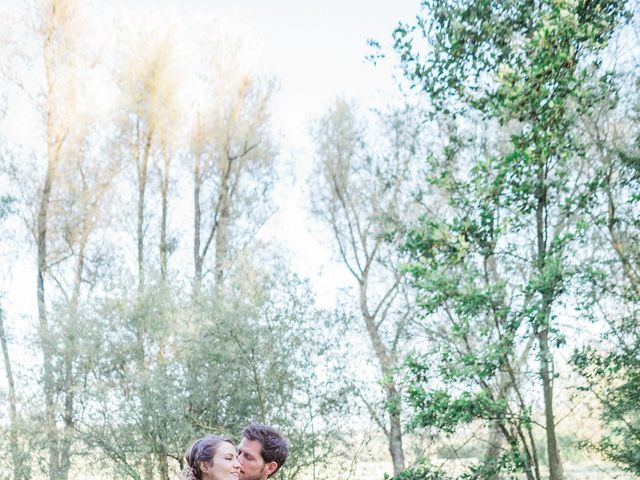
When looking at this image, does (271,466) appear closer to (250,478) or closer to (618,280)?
(250,478)

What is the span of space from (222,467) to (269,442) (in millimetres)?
494

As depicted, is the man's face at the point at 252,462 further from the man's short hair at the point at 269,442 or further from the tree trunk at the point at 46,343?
the tree trunk at the point at 46,343

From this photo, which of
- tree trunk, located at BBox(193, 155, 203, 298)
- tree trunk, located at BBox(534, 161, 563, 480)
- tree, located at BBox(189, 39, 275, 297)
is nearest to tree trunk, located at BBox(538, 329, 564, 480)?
tree trunk, located at BBox(534, 161, 563, 480)

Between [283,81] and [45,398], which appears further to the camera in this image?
[283,81]

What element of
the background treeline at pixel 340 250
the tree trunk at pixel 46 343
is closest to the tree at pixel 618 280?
the background treeline at pixel 340 250

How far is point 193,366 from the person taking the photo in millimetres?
11578

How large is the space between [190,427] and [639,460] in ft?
21.4

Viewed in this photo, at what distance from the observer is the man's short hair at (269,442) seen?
358cm

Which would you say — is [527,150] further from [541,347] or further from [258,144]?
[258,144]

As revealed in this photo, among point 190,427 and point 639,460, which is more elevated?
point 190,427

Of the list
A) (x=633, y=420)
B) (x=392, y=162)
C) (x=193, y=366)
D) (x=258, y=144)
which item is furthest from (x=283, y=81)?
(x=633, y=420)

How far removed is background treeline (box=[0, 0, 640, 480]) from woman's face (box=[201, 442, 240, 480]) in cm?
374

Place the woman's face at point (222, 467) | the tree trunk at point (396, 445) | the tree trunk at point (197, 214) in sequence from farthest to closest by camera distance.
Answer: the tree trunk at point (197, 214) < the tree trunk at point (396, 445) < the woman's face at point (222, 467)

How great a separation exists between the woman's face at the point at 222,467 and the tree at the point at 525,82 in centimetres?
385
